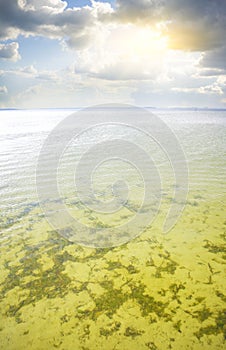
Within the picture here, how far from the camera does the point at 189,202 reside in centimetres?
1193

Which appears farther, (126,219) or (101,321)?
(126,219)

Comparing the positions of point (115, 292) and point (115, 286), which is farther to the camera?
point (115, 286)

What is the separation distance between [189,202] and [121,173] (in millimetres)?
6208

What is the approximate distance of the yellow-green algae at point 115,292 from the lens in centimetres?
500

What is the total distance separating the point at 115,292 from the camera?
6.25 m

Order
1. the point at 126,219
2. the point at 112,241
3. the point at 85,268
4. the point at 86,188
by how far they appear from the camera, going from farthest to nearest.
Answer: the point at 86,188, the point at 126,219, the point at 112,241, the point at 85,268

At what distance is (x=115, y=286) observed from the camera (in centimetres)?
646

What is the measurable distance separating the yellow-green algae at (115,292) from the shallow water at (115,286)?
0.02 metres

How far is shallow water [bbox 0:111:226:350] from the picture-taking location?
5.03 m

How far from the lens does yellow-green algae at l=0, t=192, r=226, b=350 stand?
5004 millimetres

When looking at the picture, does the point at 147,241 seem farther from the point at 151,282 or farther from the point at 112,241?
the point at 151,282

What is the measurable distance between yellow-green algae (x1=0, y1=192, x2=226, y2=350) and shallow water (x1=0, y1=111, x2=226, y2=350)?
2 cm

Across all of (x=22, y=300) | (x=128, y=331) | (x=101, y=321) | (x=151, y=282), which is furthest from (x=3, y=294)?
(x=151, y=282)

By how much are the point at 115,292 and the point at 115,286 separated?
22 centimetres
